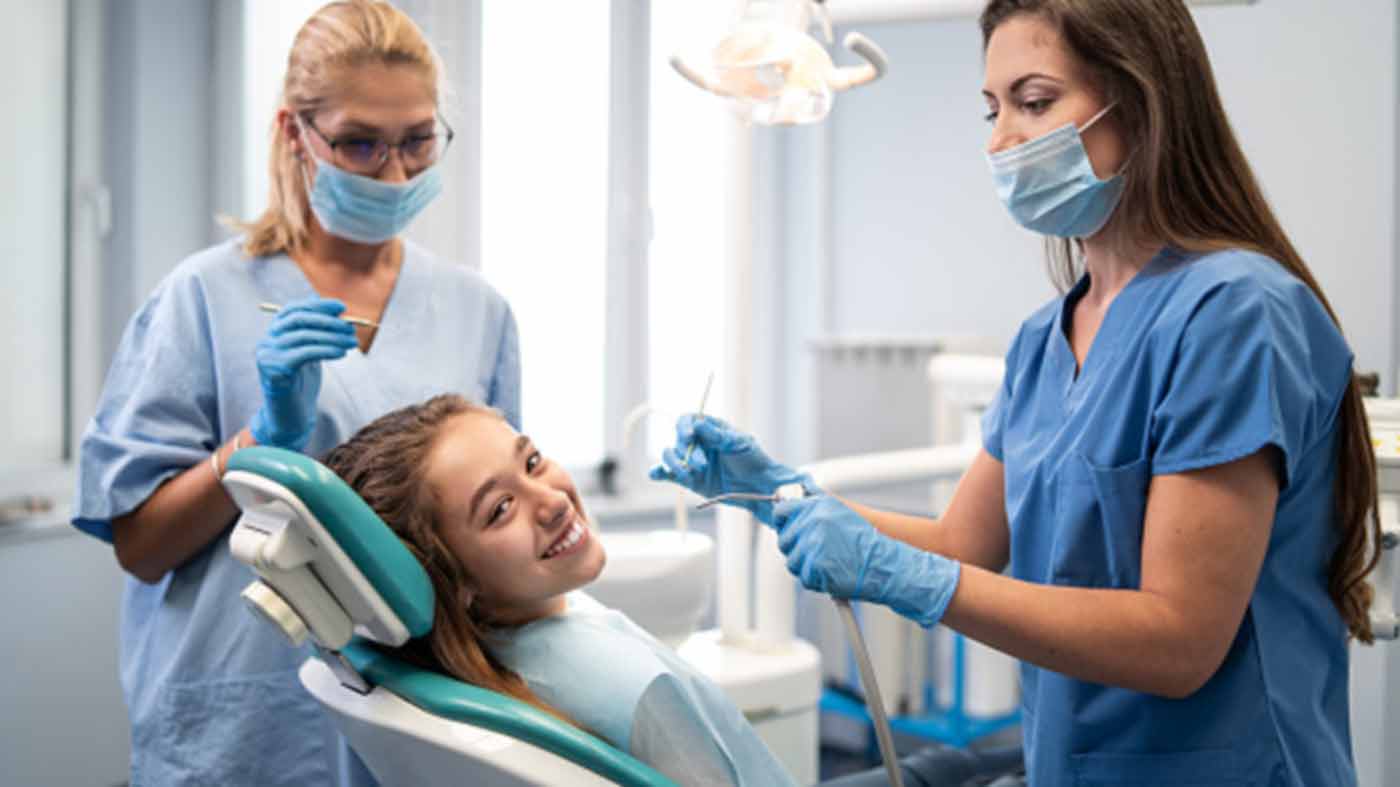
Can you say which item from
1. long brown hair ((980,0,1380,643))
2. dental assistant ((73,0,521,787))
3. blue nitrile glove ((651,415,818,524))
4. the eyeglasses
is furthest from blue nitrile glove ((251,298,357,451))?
long brown hair ((980,0,1380,643))

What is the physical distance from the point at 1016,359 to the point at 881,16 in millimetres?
704

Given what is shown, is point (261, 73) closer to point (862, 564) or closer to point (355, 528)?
point (355, 528)

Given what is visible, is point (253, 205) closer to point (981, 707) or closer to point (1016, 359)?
point (1016, 359)

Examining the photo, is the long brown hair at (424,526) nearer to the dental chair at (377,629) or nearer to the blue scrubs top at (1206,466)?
the dental chair at (377,629)

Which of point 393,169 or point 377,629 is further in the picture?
point 393,169

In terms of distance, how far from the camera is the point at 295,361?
1.06 m

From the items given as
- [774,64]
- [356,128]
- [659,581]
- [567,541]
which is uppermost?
[774,64]

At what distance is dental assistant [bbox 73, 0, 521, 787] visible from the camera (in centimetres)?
119

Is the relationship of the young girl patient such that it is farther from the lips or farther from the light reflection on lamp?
the light reflection on lamp

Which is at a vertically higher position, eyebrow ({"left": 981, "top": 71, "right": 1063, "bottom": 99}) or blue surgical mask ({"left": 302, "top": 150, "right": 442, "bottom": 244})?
eyebrow ({"left": 981, "top": 71, "right": 1063, "bottom": 99})

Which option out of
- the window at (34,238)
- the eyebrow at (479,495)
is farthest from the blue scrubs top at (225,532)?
the window at (34,238)

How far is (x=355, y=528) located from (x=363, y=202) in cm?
52

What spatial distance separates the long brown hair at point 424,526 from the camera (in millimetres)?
1010

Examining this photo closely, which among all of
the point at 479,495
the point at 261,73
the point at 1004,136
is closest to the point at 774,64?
the point at 1004,136
